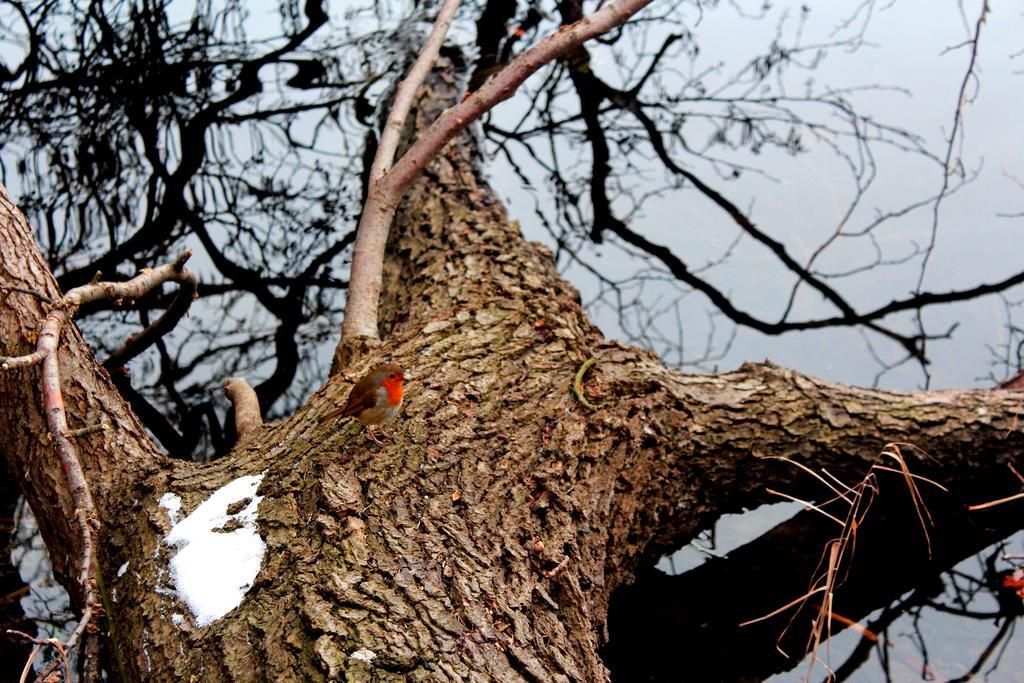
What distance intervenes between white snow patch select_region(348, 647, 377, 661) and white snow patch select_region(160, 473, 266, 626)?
0.30m

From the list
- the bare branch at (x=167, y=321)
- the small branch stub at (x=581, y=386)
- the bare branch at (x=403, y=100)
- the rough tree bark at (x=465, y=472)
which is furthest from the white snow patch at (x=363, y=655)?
the bare branch at (x=403, y=100)

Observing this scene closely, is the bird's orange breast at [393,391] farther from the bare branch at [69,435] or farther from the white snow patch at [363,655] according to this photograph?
the bare branch at [69,435]

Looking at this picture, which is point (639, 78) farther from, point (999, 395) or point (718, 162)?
point (999, 395)

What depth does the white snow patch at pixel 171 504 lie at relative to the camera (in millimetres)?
1944

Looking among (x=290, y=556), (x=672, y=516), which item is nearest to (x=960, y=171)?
(x=672, y=516)

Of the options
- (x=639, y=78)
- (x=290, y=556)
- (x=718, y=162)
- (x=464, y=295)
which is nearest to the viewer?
(x=290, y=556)

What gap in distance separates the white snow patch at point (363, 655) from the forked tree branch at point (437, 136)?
1597 millimetres

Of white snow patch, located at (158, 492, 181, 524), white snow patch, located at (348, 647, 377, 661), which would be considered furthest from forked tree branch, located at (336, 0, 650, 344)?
white snow patch, located at (348, 647, 377, 661)

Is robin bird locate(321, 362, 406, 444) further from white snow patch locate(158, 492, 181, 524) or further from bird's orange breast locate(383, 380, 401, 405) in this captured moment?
white snow patch locate(158, 492, 181, 524)

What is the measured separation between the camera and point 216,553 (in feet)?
5.98

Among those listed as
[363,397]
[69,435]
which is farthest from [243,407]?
[363,397]

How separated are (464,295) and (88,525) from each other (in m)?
1.26

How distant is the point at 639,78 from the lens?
5.09 m

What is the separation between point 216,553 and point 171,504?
230 millimetres
